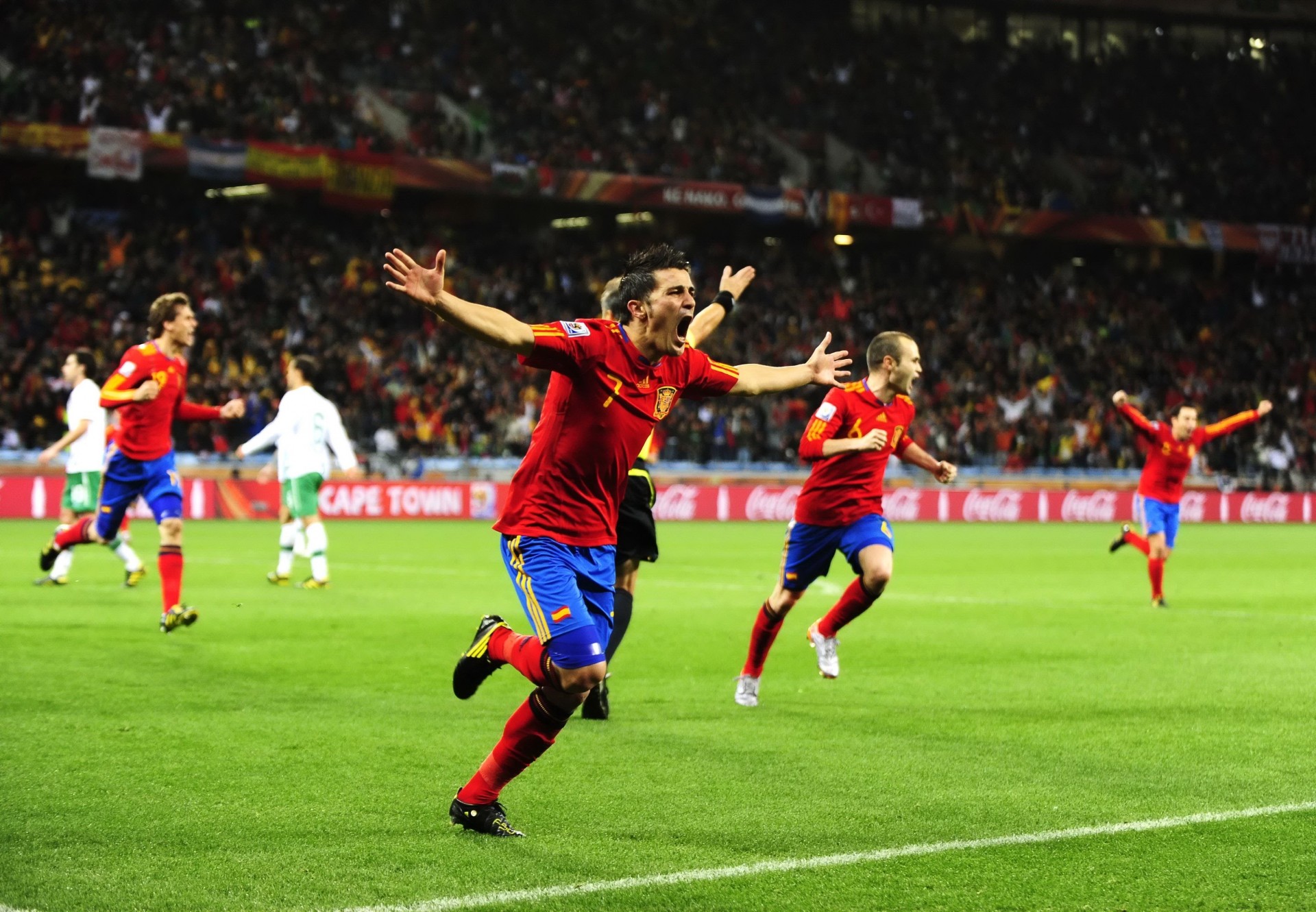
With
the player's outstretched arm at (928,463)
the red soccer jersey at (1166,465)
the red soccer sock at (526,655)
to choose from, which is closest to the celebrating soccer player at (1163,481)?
the red soccer jersey at (1166,465)

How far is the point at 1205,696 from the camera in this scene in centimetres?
982

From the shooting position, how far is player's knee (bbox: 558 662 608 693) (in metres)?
5.82

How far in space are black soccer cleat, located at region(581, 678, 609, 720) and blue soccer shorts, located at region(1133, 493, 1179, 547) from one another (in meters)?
9.87

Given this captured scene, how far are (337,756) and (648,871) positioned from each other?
2567 millimetres

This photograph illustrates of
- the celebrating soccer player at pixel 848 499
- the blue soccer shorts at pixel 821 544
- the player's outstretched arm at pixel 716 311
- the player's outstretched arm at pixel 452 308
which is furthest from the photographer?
the blue soccer shorts at pixel 821 544

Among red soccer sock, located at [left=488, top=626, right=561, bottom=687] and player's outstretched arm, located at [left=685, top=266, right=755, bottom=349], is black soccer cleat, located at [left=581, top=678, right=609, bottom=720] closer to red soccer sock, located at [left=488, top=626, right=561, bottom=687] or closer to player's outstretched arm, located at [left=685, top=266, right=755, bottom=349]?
Result: player's outstretched arm, located at [left=685, top=266, right=755, bottom=349]

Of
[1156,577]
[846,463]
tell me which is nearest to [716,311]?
[846,463]

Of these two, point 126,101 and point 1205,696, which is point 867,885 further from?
point 126,101

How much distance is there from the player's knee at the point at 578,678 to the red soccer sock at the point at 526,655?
0.03 metres

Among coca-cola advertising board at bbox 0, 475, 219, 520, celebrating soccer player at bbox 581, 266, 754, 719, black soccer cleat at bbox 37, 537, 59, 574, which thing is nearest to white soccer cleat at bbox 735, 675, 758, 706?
celebrating soccer player at bbox 581, 266, 754, 719

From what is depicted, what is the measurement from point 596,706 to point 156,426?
217 inches

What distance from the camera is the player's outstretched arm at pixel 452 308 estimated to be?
210 inches

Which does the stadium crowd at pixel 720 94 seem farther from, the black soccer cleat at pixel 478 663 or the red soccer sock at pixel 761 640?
the black soccer cleat at pixel 478 663

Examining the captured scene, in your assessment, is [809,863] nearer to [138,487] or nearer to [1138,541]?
[138,487]
